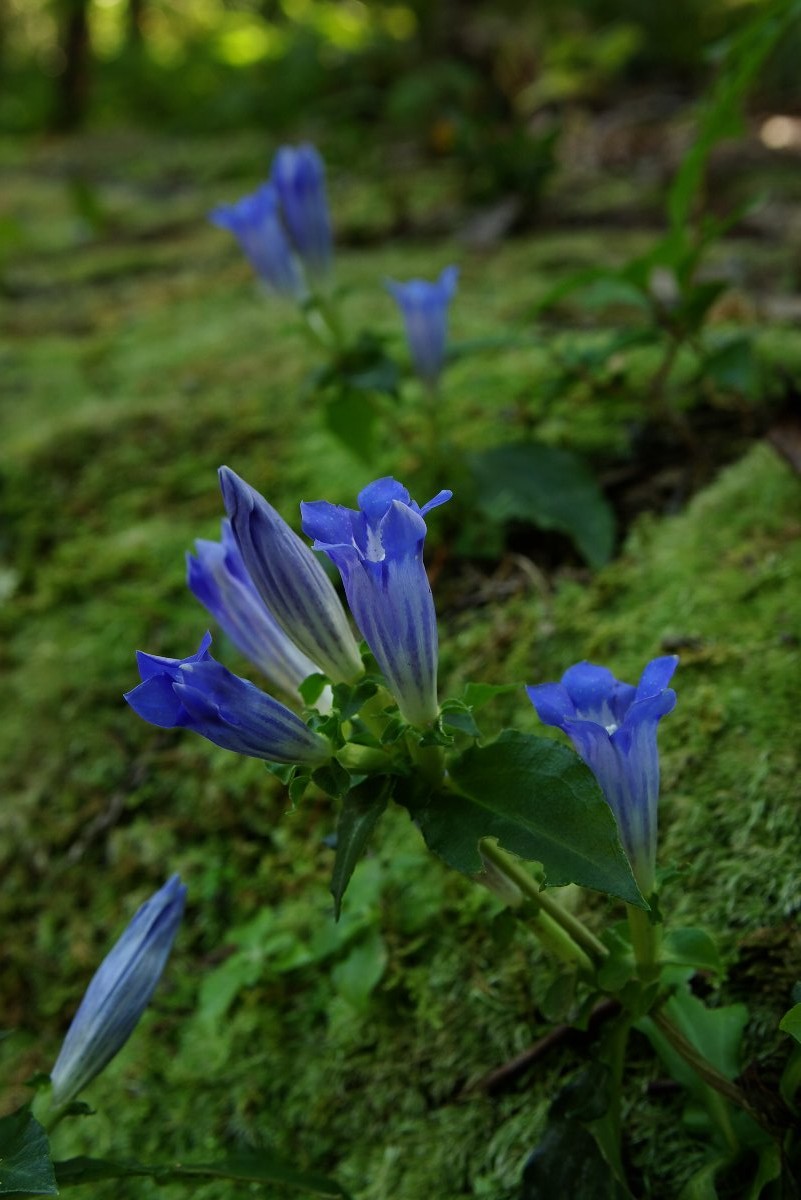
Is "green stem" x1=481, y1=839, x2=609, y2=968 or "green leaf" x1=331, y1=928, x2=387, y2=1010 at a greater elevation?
"green stem" x1=481, y1=839, x2=609, y2=968

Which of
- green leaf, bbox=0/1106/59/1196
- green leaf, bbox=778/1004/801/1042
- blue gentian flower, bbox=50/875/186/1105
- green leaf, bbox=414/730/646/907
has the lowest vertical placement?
green leaf, bbox=778/1004/801/1042

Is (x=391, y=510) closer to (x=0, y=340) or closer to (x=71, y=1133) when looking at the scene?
(x=71, y=1133)

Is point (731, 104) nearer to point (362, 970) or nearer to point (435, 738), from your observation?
point (435, 738)

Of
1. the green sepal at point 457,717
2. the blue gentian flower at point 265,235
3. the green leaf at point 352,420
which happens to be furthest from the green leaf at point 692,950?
the blue gentian flower at point 265,235

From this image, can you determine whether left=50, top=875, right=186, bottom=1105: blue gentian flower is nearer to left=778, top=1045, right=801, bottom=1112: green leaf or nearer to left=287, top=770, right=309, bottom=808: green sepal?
left=287, top=770, right=309, bottom=808: green sepal

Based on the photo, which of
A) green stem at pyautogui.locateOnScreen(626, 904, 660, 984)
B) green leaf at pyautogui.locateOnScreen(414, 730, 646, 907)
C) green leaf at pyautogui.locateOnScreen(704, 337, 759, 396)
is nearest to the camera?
green leaf at pyautogui.locateOnScreen(414, 730, 646, 907)

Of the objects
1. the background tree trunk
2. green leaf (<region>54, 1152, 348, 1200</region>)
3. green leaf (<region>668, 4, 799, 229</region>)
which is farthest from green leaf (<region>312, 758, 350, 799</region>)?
the background tree trunk
